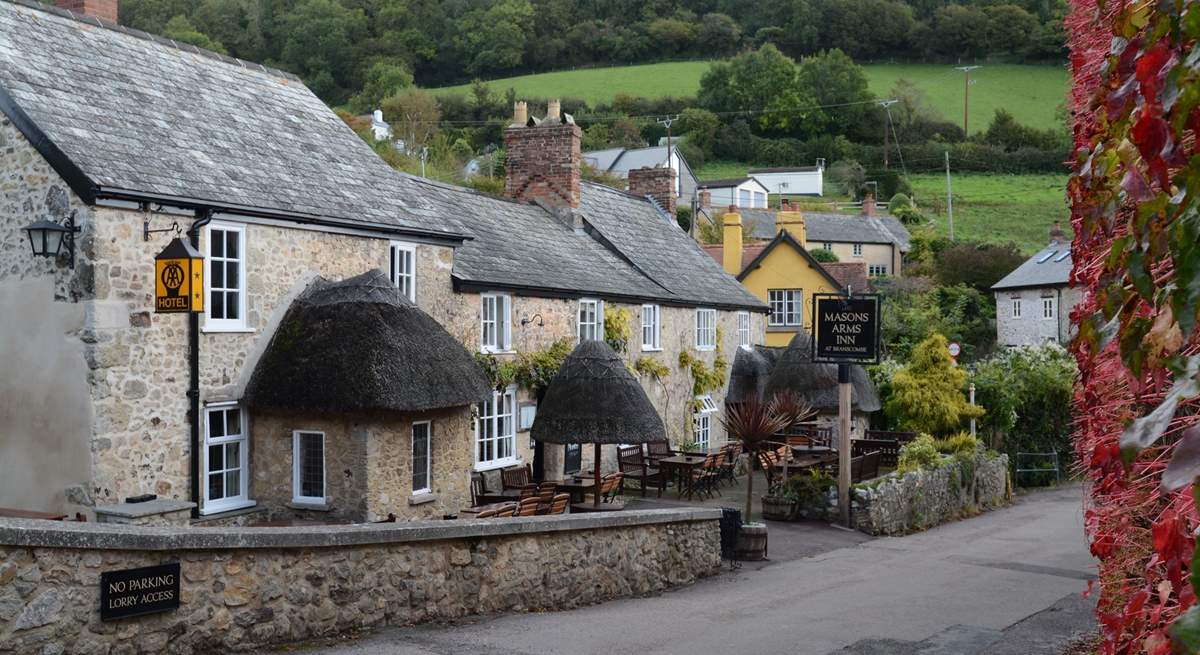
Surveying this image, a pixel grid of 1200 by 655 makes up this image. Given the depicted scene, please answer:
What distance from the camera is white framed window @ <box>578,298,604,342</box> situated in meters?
24.8

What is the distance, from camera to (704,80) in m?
103

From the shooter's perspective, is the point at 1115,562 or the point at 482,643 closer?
the point at 1115,562

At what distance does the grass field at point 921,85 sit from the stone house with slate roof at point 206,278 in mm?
80713

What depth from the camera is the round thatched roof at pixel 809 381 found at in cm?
3008

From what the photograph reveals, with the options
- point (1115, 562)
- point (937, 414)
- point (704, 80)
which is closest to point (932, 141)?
point (704, 80)

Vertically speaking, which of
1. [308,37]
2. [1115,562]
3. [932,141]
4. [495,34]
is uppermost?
[495,34]

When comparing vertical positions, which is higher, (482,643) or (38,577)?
(38,577)

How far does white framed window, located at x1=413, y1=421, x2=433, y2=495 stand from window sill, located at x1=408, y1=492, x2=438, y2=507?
83 mm

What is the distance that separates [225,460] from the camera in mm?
15797

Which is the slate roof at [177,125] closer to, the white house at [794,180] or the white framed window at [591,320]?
the white framed window at [591,320]

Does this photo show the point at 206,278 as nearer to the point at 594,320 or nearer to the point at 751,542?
the point at 751,542

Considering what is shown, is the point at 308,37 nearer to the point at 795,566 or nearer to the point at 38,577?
the point at 795,566

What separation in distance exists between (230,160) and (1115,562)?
548 inches

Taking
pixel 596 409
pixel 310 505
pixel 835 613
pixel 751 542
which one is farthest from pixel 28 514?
pixel 751 542
